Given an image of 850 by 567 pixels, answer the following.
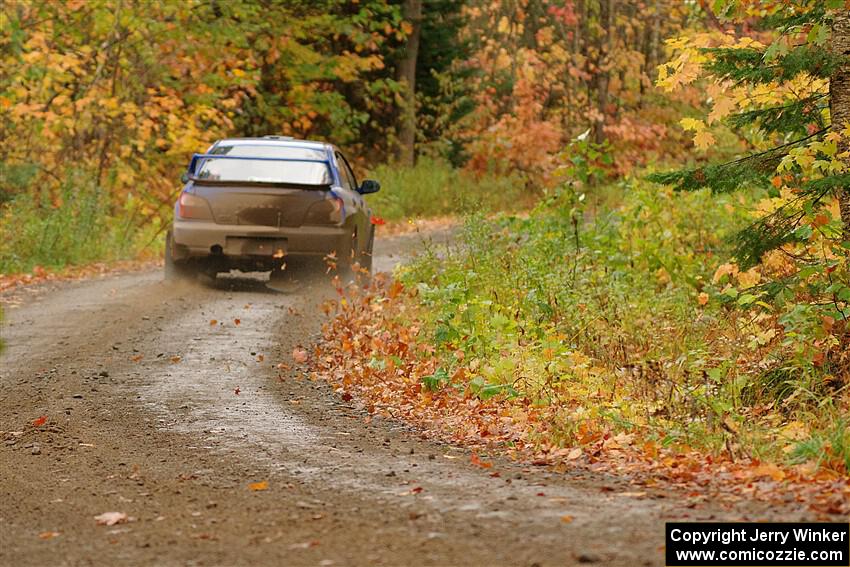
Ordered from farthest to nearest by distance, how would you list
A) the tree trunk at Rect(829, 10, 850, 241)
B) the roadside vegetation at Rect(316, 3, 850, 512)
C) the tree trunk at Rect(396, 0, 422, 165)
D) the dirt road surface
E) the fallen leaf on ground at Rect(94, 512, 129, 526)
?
1. the tree trunk at Rect(396, 0, 422, 165)
2. the tree trunk at Rect(829, 10, 850, 241)
3. the roadside vegetation at Rect(316, 3, 850, 512)
4. the fallen leaf on ground at Rect(94, 512, 129, 526)
5. the dirt road surface

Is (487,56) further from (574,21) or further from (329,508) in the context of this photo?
(329,508)

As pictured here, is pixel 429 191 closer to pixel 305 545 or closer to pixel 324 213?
pixel 324 213

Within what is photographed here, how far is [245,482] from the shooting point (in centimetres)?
705

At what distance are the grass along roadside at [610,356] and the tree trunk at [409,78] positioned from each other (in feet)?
54.7

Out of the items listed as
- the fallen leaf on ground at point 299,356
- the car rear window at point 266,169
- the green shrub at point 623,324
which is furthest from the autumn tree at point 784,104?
the car rear window at point 266,169

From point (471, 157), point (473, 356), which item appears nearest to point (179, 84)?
point (471, 157)

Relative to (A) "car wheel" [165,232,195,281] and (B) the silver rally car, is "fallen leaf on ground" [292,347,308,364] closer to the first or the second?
(B) the silver rally car

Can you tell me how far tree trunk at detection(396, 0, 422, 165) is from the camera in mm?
31016

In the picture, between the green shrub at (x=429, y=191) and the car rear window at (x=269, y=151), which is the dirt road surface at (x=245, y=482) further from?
the green shrub at (x=429, y=191)

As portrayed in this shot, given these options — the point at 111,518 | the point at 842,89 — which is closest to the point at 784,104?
the point at 842,89

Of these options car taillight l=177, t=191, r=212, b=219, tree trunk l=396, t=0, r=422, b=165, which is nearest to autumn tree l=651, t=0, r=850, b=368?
car taillight l=177, t=191, r=212, b=219

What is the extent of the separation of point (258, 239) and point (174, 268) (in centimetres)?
153

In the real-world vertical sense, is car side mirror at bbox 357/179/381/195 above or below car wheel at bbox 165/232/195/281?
above

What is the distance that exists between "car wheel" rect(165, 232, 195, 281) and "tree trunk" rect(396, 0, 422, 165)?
621 inches
